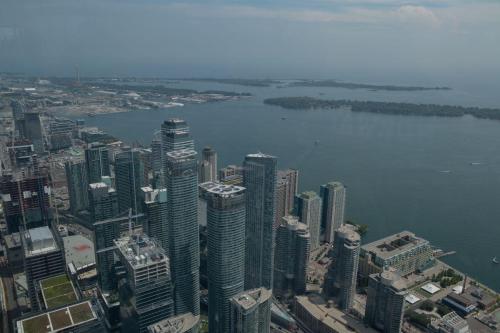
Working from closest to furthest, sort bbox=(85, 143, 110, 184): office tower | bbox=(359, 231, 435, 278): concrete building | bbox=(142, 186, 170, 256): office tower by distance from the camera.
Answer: bbox=(142, 186, 170, 256): office tower → bbox=(359, 231, 435, 278): concrete building → bbox=(85, 143, 110, 184): office tower

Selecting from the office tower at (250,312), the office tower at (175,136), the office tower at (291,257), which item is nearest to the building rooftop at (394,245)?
the office tower at (291,257)

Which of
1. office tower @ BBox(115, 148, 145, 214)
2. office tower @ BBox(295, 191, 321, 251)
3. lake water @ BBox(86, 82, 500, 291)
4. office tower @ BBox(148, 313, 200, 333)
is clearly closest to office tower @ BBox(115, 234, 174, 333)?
office tower @ BBox(148, 313, 200, 333)

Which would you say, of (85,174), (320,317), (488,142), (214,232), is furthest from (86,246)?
(488,142)

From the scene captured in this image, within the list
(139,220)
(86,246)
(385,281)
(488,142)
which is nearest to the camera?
(385,281)

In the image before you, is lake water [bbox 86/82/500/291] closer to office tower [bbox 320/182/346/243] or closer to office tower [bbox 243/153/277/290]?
office tower [bbox 320/182/346/243]

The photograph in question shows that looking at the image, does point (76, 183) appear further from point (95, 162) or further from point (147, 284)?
point (147, 284)

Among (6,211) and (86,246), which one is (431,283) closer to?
(86,246)

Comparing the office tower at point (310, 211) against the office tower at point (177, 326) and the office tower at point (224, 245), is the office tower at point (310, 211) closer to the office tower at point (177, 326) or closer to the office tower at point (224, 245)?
the office tower at point (224, 245)
